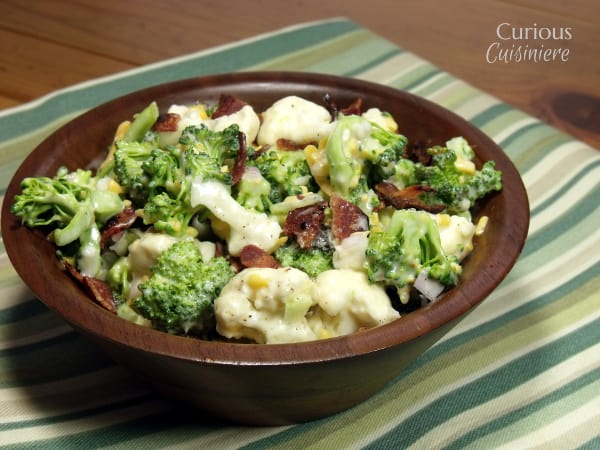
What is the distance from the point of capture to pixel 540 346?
1811 millimetres

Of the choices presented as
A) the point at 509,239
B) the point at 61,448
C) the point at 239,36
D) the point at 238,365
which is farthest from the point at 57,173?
the point at 239,36

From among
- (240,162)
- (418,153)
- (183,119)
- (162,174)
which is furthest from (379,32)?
(162,174)

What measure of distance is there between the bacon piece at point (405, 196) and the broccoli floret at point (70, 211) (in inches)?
21.3

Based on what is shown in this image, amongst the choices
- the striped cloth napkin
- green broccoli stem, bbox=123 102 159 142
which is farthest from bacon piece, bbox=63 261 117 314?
green broccoli stem, bbox=123 102 159 142

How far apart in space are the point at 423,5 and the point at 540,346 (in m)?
2.36

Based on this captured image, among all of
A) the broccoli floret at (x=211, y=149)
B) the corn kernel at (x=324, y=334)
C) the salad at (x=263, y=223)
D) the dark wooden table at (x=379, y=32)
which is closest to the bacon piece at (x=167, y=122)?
the salad at (x=263, y=223)

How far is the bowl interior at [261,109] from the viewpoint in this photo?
1.29 m

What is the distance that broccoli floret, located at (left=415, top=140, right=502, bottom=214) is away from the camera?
1.63m

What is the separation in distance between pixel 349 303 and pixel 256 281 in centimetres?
17

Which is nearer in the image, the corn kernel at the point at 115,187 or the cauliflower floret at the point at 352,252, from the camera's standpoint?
the cauliflower floret at the point at 352,252

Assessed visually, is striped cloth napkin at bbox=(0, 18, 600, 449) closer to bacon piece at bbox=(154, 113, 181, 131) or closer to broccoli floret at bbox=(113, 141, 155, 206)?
broccoli floret at bbox=(113, 141, 155, 206)

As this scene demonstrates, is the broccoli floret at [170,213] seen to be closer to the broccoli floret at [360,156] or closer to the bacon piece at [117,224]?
the bacon piece at [117,224]

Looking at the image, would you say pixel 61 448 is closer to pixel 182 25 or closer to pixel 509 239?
pixel 509 239

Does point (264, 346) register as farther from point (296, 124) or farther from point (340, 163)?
point (296, 124)
